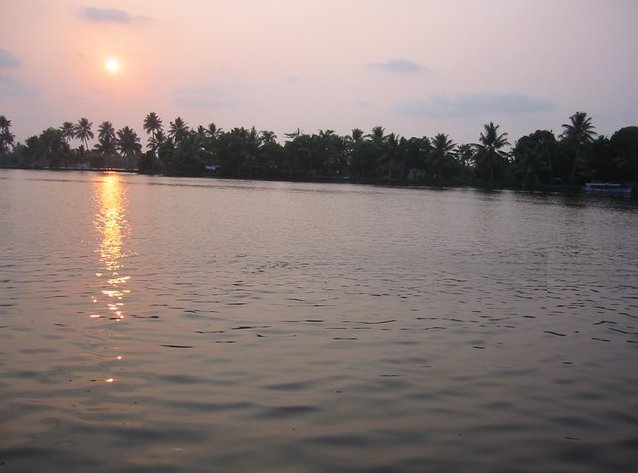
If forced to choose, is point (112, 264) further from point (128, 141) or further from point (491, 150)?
point (128, 141)

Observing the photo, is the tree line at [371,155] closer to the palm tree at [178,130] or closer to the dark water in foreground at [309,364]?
the palm tree at [178,130]

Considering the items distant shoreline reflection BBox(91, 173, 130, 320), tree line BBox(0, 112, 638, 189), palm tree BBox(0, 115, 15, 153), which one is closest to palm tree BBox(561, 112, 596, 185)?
tree line BBox(0, 112, 638, 189)

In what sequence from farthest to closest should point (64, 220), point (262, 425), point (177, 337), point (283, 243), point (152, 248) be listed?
point (64, 220) < point (283, 243) < point (152, 248) < point (177, 337) < point (262, 425)

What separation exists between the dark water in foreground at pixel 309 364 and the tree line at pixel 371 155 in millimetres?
88323

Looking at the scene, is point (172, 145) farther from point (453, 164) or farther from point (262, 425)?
point (262, 425)

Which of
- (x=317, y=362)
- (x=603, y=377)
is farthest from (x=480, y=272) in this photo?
(x=317, y=362)

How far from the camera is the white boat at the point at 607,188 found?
293 ft

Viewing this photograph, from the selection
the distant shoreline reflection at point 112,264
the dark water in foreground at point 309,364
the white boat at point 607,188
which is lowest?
the dark water in foreground at point 309,364

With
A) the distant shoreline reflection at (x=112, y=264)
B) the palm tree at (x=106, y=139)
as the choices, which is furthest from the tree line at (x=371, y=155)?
the distant shoreline reflection at (x=112, y=264)

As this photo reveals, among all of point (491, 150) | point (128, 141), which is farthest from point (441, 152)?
point (128, 141)

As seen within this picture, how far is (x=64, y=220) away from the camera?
2709cm

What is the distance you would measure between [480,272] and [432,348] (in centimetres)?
836

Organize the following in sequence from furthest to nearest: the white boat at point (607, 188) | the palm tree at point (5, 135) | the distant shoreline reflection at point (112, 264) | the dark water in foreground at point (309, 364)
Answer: the palm tree at point (5, 135), the white boat at point (607, 188), the distant shoreline reflection at point (112, 264), the dark water in foreground at point (309, 364)

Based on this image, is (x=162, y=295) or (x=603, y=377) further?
(x=162, y=295)
